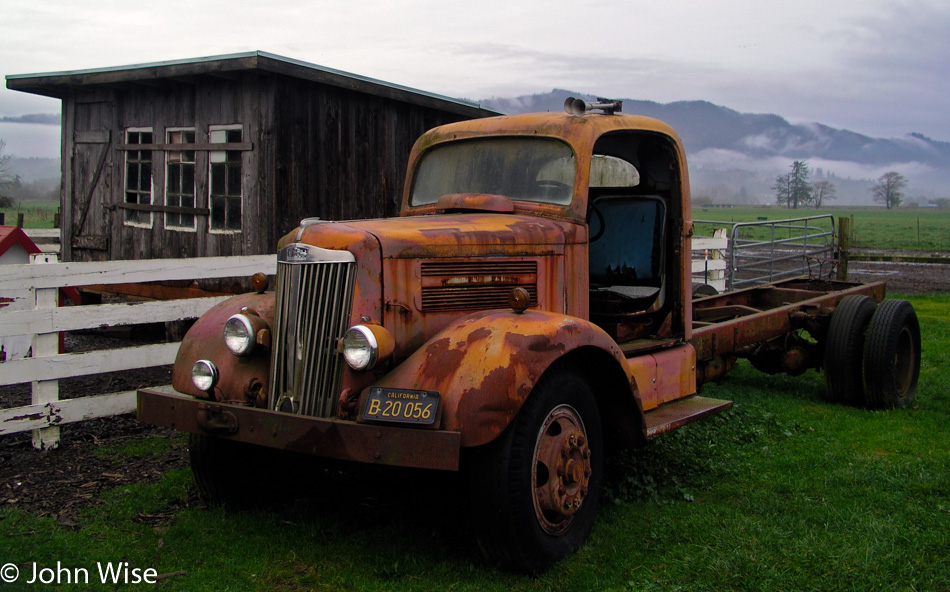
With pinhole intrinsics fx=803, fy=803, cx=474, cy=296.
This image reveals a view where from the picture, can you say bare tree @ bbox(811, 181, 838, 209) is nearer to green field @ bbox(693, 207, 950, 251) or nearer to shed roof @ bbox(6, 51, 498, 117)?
green field @ bbox(693, 207, 950, 251)

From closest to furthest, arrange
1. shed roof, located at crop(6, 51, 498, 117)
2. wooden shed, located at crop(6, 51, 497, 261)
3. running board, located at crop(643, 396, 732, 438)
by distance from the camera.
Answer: running board, located at crop(643, 396, 732, 438) → shed roof, located at crop(6, 51, 498, 117) → wooden shed, located at crop(6, 51, 497, 261)

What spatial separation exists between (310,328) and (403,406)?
724 millimetres

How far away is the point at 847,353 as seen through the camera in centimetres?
677

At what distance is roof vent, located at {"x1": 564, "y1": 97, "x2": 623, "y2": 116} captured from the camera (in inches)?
192

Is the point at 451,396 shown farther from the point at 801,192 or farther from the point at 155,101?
the point at 801,192

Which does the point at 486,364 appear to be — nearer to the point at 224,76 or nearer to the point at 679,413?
the point at 679,413

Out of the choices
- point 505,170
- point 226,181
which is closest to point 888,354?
point 505,170

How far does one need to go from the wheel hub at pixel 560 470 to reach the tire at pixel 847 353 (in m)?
3.86

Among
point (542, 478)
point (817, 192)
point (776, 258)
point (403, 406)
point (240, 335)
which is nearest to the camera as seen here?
point (403, 406)

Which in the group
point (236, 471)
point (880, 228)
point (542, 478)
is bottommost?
point (236, 471)

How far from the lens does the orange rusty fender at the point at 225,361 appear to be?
13.5 feet

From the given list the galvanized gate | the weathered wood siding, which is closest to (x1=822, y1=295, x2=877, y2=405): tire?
the galvanized gate
